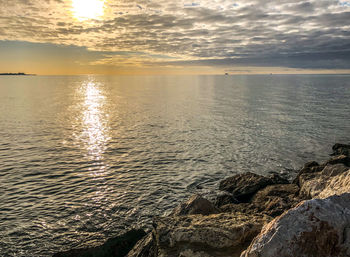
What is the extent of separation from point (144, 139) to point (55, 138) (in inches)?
527

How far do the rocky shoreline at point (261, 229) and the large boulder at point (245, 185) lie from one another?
1.12 metres

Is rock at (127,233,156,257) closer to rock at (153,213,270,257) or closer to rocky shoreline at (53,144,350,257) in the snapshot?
rocky shoreline at (53,144,350,257)

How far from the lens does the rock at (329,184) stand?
12.5 metres

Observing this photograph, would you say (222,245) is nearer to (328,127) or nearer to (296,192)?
(296,192)

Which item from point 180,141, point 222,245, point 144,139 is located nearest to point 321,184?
point 222,245

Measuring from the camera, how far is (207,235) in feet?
31.9

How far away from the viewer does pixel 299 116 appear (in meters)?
58.0

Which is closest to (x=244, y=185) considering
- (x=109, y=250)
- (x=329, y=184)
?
(x=329, y=184)

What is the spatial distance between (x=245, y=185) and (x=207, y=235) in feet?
40.5

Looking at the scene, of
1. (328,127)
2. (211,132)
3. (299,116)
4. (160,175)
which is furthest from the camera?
(299,116)

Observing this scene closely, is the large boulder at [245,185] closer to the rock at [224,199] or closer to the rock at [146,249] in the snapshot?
the rock at [224,199]

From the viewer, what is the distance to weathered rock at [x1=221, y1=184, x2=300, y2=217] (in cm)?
1581

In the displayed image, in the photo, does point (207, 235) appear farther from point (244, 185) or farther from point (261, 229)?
point (244, 185)

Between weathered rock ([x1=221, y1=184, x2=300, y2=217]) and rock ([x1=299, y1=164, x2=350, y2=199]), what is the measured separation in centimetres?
111
